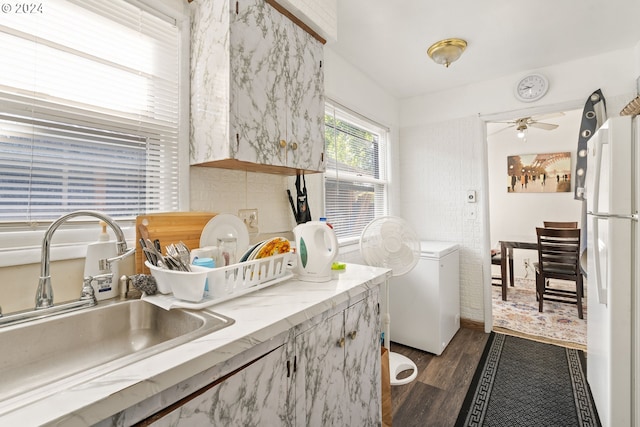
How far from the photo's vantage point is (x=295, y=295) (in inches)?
44.1

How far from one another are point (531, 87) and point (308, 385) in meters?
3.08

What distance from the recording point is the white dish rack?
3.24 ft

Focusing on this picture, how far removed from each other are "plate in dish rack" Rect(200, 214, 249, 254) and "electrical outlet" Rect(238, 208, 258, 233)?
0.51 feet

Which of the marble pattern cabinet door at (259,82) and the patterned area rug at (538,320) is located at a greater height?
the marble pattern cabinet door at (259,82)

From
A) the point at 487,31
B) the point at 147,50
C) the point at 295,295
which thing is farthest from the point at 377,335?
the point at 487,31

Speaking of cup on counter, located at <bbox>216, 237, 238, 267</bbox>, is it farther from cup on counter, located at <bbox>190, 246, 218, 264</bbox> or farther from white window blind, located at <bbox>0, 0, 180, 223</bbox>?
white window blind, located at <bbox>0, 0, 180, 223</bbox>

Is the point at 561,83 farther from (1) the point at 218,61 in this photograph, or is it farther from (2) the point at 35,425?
(2) the point at 35,425

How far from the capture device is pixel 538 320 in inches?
121

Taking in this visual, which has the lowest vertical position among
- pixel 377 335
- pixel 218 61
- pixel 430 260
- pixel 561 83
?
pixel 377 335

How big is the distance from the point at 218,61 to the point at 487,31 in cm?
193

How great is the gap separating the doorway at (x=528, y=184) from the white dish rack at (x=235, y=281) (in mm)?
3303

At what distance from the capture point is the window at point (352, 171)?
2.42 meters

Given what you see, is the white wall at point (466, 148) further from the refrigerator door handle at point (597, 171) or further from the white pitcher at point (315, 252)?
the white pitcher at point (315, 252)

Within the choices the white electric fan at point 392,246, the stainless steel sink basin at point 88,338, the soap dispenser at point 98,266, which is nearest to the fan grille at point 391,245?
the white electric fan at point 392,246
